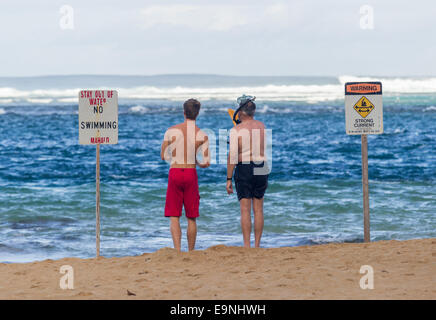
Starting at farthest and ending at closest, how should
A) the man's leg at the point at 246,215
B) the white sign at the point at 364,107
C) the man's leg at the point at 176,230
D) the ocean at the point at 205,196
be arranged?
the ocean at the point at 205,196 < the white sign at the point at 364,107 < the man's leg at the point at 246,215 < the man's leg at the point at 176,230

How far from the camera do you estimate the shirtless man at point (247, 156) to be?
775 centimetres

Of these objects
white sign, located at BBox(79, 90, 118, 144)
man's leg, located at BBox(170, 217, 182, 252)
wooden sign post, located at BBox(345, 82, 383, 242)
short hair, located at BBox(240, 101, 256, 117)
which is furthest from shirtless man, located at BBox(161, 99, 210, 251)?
wooden sign post, located at BBox(345, 82, 383, 242)

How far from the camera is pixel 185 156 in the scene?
7.50 meters

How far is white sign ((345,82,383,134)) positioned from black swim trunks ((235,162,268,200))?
1.37 meters

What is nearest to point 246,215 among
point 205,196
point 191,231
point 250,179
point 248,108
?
point 250,179

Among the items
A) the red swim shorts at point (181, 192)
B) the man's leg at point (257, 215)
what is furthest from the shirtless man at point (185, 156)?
the man's leg at point (257, 215)

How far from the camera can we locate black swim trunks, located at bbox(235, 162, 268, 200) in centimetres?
781

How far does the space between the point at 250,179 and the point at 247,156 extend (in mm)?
268

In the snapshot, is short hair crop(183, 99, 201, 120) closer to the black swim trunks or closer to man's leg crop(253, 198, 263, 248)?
the black swim trunks

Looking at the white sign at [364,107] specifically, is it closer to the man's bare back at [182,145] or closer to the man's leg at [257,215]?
the man's leg at [257,215]

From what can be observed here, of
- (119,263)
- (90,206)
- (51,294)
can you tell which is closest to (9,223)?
(90,206)

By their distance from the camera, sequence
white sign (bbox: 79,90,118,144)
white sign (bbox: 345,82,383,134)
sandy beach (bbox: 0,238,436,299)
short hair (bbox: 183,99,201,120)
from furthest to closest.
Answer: white sign (bbox: 345,82,383,134) → white sign (bbox: 79,90,118,144) → short hair (bbox: 183,99,201,120) → sandy beach (bbox: 0,238,436,299)

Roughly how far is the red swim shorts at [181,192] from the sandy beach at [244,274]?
49cm
